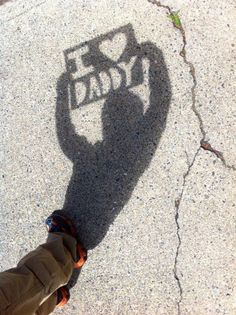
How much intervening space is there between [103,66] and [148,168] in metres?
0.81

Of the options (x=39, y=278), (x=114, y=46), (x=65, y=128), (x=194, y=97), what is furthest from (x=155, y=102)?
(x=39, y=278)

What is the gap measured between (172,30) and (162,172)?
3.24 feet

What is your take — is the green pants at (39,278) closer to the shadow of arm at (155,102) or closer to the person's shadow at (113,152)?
the person's shadow at (113,152)

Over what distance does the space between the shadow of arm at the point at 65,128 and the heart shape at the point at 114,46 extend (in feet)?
1.12

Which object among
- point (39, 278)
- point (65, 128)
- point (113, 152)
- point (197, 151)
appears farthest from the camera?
point (65, 128)

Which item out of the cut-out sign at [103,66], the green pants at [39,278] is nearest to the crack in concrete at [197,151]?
the cut-out sign at [103,66]

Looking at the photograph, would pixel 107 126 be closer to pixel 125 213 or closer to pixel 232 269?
pixel 125 213

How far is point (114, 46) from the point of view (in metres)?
3.12

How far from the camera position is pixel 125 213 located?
3027 mm

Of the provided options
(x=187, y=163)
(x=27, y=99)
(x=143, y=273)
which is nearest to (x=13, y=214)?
(x=27, y=99)

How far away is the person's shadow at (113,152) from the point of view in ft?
9.86

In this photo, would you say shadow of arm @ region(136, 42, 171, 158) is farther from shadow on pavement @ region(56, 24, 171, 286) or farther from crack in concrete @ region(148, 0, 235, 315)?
crack in concrete @ region(148, 0, 235, 315)

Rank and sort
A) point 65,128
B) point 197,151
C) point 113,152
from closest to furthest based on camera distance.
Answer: point 197,151 → point 113,152 → point 65,128

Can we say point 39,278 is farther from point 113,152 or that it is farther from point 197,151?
point 197,151
